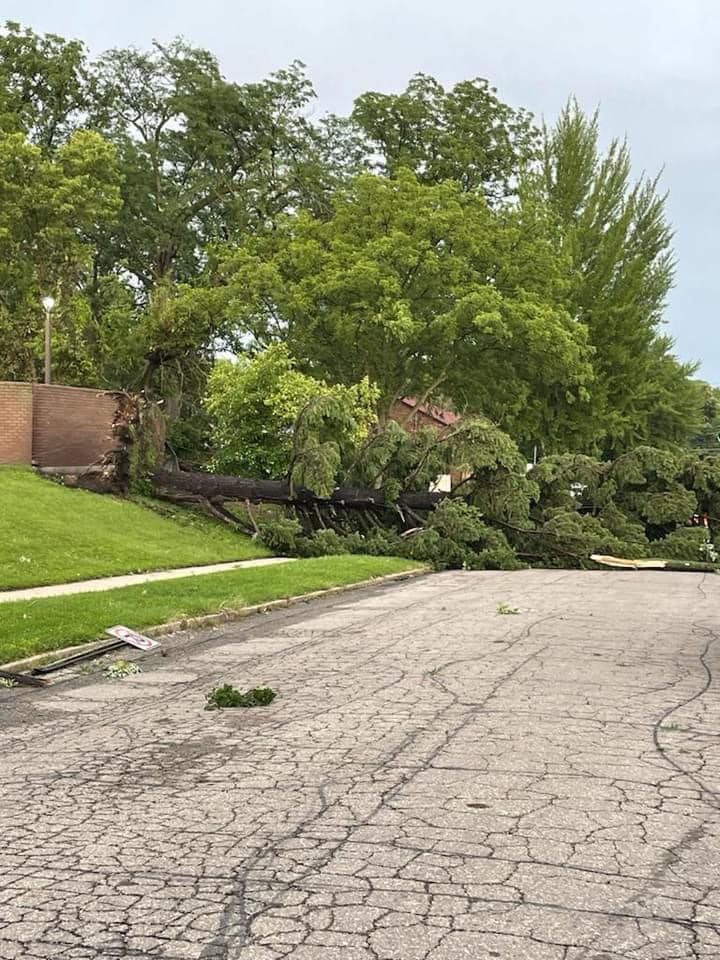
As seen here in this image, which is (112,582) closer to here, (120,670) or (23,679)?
(120,670)

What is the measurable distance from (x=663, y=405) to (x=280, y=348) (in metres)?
23.6

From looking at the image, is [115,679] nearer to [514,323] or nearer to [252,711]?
[252,711]

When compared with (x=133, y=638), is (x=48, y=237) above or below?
above

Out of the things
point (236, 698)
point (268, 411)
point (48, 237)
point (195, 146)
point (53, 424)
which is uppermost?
point (195, 146)

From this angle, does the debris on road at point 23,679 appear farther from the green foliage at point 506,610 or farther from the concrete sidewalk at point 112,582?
the green foliage at point 506,610

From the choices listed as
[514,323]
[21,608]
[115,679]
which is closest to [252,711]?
[115,679]

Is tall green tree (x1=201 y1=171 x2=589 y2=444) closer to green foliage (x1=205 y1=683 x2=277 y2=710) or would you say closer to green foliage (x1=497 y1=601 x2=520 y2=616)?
green foliage (x1=497 y1=601 x2=520 y2=616)

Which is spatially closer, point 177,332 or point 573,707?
point 573,707

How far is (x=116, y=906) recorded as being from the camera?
12.7ft

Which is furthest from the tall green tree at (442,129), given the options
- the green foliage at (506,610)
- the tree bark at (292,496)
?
the green foliage at (506,610)

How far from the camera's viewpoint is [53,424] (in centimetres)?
2677

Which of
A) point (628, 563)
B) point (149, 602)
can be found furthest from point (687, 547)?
point (149, 602)

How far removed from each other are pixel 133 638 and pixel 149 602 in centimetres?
251

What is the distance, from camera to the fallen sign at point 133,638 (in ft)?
35.4
